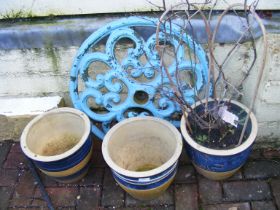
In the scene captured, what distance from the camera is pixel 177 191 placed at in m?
2.58

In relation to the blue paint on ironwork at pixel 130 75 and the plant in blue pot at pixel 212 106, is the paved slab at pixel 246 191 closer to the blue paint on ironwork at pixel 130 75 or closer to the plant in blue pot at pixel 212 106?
the plant in blue pot at pixel 212 106

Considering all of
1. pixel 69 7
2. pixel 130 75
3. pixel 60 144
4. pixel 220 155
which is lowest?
pixel 60 144

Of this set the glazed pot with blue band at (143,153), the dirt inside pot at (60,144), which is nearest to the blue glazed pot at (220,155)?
the glazed pot with blue band at (143,153)

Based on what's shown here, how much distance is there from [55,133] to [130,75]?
2.63ft

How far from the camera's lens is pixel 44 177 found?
9.07 feet

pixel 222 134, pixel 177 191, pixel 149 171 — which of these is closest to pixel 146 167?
pixel 177 191

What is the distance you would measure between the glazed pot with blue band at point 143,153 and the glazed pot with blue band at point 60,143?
0.73 feet

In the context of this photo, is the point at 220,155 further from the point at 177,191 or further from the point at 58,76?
the point at 58,76

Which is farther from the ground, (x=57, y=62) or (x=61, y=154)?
(x=57, y=62)

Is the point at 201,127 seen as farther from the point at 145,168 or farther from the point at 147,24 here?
the point at 147,24

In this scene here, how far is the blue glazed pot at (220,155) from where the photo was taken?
2234 millimetres

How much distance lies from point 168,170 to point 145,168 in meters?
0.48

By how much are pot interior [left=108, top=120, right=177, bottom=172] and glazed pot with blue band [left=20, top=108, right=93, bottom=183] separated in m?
0.22

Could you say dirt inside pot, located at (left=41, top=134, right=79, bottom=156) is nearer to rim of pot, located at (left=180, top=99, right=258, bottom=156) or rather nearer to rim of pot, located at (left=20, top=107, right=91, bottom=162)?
rim of pot, located at (left=20, top=107, right=91, bottom=162)
